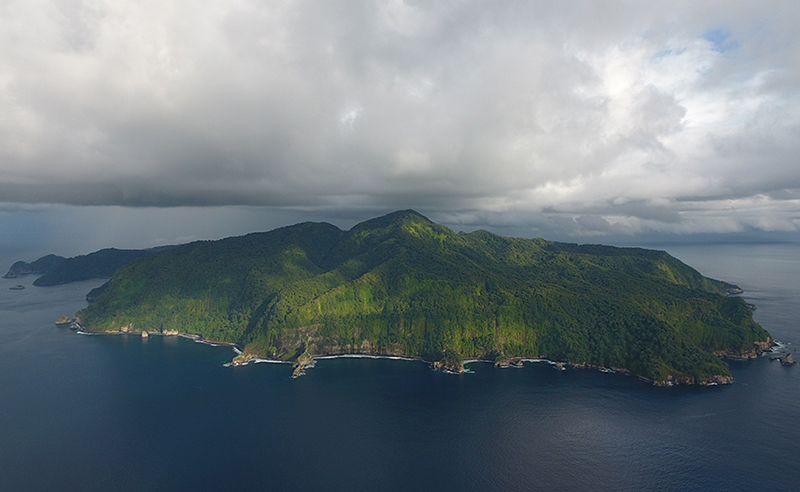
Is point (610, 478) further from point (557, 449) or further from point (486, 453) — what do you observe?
point (486, 453)

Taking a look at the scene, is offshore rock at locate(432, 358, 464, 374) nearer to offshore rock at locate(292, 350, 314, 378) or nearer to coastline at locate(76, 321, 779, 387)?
coastline at locate(76, 321, 779, 387)

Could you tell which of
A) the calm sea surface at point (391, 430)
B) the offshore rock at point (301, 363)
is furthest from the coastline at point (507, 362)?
the calm sea surface at point (391, 430)

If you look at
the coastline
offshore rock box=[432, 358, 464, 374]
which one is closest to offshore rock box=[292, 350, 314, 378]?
the coastline

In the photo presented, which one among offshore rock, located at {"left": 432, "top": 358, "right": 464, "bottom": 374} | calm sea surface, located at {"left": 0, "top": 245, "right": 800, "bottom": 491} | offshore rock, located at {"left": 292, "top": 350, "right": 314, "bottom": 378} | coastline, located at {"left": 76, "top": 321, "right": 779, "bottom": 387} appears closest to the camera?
calm sea surface, located at {"left": 0, "top": 245, "right": 800, "bottom": 491}

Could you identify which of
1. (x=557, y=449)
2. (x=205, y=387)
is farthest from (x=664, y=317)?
(x=205, y=387)

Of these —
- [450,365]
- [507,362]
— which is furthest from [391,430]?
[507,362]

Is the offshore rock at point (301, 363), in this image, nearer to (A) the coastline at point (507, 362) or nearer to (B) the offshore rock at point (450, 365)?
(A) the coastline at point (507, 362)

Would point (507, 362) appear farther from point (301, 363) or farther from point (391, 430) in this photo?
point (301, 363)

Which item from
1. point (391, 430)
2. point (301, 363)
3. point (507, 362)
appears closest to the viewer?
point (391, 430)
